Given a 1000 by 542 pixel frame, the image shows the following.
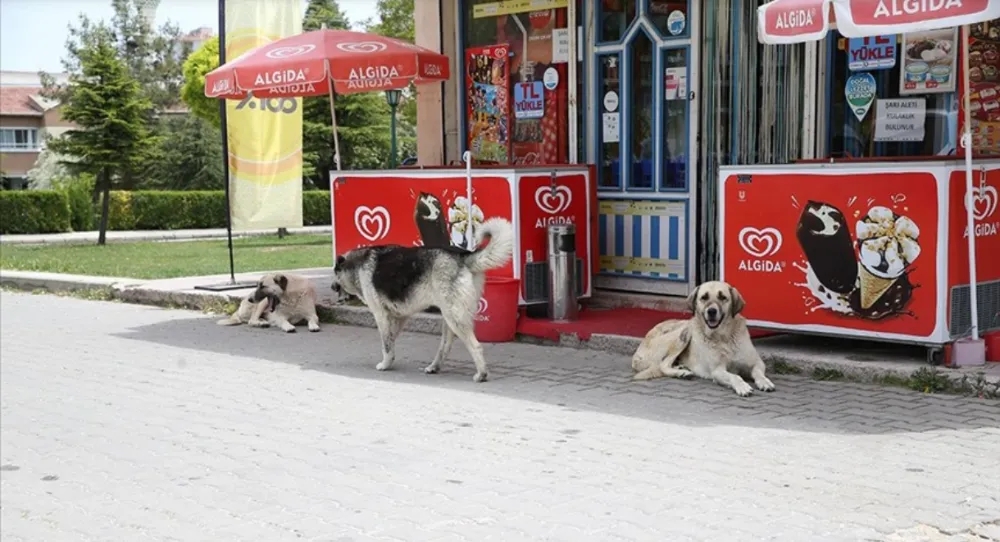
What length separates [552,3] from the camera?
1334 cm

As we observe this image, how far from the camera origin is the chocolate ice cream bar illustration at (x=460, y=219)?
11.8 metres

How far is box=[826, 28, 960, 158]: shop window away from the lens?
1020cm

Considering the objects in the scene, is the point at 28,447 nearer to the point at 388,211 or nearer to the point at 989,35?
the point at 388,211

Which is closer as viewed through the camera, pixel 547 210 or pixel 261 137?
pixel 547 210

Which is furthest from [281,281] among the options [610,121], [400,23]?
[400,23]

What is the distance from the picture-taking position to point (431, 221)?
12281 mm

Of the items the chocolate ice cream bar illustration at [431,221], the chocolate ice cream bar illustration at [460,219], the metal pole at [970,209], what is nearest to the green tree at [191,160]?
the chocolate ice cream bar illustration at [431,221]

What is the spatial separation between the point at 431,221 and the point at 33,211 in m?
27.9

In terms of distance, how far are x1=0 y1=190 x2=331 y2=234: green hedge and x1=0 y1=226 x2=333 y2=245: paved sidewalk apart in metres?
0.66

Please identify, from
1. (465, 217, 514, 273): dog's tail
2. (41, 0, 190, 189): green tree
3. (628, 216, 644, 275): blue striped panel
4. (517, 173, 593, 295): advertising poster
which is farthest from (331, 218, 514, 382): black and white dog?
(41, 0, 190, 189): green tree

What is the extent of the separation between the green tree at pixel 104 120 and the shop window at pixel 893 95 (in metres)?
24.7

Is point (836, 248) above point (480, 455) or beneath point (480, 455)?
above

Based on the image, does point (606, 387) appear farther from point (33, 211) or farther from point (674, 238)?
point (33, 211)

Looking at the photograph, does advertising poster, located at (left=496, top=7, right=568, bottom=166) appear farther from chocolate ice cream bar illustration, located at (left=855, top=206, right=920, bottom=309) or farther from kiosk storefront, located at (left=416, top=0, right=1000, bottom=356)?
chocolate ice cream bar illustration, located at (left=855, top=206, right=920, bottom=309)
